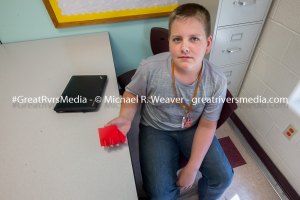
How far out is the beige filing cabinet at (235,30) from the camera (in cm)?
109

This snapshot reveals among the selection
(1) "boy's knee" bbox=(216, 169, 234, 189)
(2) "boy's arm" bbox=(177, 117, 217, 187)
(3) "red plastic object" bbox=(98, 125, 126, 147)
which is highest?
(3) "red plastic object" bbox=(98, 125, 126, 147)

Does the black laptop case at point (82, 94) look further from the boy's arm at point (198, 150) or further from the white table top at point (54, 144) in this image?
the boy's arm at point (198, 150)

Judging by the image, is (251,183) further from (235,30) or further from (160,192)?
(235,30)

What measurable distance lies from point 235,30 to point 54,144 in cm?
113

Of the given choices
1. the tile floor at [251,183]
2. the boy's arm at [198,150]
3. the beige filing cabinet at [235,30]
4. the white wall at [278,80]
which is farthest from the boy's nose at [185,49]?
the tile floor at [251,183]

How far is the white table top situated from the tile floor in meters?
0.76

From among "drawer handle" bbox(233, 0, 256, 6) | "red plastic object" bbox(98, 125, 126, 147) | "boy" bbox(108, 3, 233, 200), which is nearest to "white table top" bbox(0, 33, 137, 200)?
"red plastic object" bbox(98, 125, 126, 147)

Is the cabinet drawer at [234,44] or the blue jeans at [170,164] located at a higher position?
the cabinet drawer at [234,44]

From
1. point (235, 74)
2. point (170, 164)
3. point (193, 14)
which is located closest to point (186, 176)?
point (170, 164)

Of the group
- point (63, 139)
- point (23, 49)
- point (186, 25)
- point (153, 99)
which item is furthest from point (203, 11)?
point (23, 49)

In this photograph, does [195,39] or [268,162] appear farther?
[268,162]

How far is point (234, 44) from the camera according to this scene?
1.26m

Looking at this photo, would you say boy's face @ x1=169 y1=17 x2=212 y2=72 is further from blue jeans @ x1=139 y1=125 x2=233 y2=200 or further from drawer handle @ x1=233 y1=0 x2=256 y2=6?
drawer handle @ x1=233 y1=0 x2=256 y2=6

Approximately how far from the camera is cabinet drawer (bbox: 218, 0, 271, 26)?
3.51 feet
